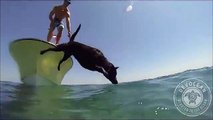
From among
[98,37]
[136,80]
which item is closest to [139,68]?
[136,80]

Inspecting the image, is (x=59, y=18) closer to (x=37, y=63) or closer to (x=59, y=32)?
(x=59, y=32)

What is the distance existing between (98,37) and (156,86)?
56cm

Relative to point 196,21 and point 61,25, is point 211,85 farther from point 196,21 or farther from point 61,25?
point 61,25

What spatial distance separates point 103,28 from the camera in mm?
3738

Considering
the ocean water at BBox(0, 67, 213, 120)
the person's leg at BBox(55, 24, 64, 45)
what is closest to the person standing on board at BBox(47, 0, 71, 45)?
the person's leg at BBox(55, 24, 64, 45)

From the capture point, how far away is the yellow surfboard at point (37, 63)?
370cm

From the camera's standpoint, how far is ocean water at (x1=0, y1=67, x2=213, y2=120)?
3641 mm

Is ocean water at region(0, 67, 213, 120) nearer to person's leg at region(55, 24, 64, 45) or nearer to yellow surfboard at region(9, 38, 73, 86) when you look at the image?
yellow surfboard at region(9, 38, 73, 86)

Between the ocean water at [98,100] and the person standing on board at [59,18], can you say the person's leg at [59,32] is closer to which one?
the person standing on board at [59,18]

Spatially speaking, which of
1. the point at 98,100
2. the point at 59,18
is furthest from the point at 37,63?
the point at 98,100

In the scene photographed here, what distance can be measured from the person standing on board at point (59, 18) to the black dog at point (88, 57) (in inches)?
2.7

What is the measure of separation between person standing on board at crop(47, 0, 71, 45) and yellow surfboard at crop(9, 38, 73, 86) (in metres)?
0.08

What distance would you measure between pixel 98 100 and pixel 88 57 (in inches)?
12.9

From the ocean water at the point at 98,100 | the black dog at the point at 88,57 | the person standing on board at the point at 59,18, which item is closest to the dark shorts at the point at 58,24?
the person standing on board at the point at 59,18
